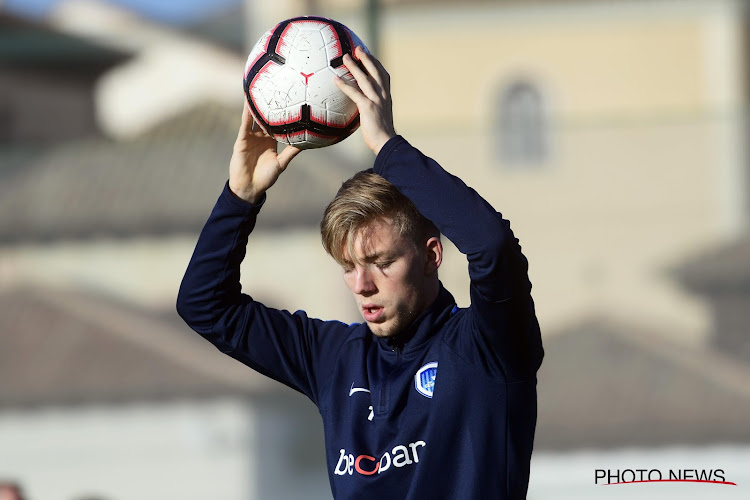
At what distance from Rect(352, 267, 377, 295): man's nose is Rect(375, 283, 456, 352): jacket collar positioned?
0.12 meters

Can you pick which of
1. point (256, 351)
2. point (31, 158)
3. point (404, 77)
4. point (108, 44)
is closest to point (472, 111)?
point (404, 77)

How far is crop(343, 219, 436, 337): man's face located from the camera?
2.40 m

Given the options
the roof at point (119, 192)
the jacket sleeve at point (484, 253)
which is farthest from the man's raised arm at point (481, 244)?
the roof at point (119, 192)

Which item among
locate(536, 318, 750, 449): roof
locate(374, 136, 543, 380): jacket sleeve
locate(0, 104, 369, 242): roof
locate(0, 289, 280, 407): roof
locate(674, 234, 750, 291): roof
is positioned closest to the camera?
A: locate(374, 136, 543, 380): jacket sleeve

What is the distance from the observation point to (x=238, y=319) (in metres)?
2.75

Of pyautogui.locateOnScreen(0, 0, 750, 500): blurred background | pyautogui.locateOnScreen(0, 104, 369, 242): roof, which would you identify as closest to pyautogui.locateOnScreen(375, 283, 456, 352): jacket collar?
pyautogui.locateOnScreen(0, 0, 750, 500): blurred background

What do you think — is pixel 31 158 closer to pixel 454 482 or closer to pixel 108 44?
pixel 454 482

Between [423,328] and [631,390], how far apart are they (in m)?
5.17

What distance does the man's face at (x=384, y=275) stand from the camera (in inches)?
94.4

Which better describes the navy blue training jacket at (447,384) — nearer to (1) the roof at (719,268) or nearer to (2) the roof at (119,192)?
(1) the roof at (719,268)

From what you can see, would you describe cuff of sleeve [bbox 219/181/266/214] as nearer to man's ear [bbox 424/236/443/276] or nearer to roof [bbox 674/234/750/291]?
man's ear [bbox 424/236/443/276]

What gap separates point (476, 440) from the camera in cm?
235

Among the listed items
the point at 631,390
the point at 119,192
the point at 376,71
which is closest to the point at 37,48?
the point at 119,192

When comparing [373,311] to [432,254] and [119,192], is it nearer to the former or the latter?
[432,254]
